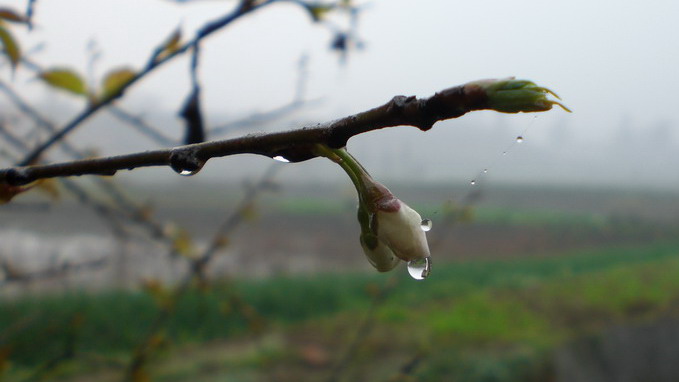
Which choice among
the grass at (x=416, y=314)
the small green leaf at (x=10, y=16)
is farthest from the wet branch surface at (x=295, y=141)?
the grass at (x=416, y=314)

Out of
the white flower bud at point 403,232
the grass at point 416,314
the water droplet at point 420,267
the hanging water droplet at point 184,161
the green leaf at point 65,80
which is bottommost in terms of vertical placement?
the grass at point 416,314

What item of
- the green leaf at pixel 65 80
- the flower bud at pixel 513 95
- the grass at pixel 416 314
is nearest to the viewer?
the flower bud at pixel 513 95

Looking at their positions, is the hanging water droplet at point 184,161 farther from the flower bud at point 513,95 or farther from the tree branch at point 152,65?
the tree branch at point 152,65

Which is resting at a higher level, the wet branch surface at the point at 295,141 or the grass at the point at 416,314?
the wet branch surface at the point at 295,141

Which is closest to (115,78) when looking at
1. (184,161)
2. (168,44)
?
(168,44)

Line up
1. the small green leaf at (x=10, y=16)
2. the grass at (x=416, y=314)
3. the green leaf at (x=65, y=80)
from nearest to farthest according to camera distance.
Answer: the small green leaf at (x=10, y=16), the green leaf at (x=65, y=80), the grass at (x=416, y=314)

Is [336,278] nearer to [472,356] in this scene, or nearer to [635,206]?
[472,356]

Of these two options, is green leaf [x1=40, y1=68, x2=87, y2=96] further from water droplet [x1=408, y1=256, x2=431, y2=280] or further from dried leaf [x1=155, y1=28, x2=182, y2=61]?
water droplet [x1=408, y1=256, x2=431, y2=280]

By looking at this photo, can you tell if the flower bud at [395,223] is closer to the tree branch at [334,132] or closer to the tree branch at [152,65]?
the tree branch at [334,132]

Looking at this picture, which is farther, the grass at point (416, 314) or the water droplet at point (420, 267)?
the grass at point (416, 314)
